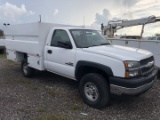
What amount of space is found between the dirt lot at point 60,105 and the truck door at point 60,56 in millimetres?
703

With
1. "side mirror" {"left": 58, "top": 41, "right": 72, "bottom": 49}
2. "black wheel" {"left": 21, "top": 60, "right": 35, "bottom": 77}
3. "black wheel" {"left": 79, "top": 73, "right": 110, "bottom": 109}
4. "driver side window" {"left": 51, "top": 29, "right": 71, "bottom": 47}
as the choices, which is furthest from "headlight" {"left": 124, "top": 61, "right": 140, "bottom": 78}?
"black wheel" {"left": 21, "top": 60, "right": 35, "bottom": 77}

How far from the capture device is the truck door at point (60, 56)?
523 cm

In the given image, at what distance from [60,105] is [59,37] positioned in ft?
6.67

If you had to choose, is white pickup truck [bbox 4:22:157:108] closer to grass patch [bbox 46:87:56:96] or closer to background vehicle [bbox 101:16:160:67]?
grass patch [bbox 46:87:56:96]

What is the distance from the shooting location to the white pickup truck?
416 centimetres

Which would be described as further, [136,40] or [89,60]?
[136,40]

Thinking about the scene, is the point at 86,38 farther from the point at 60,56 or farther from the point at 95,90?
the point at 95,90

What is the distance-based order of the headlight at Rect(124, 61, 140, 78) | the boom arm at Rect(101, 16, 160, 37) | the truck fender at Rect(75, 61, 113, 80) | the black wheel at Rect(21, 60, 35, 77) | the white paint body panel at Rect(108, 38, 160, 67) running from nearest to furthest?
the headlight at Rect(124, 61, 140, 78) → the truck fender at Rect(75, 61, 113, 80) → the black wheel at Rect(21, 60, 35, 77) → the white paint body panel at Rect(108, 38, 160, 67) → the boom arm at Rect(101, 16, 160, 37)

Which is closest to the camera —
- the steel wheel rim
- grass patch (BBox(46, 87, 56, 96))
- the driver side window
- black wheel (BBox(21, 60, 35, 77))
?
the steel wheel rim

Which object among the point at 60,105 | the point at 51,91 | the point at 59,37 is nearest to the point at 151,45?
the point at 59,37

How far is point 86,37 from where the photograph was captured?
18.3 ft

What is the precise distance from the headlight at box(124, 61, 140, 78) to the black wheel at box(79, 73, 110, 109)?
626 mm

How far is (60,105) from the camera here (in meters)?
4.88

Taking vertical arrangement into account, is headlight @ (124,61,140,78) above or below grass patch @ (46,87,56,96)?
above
